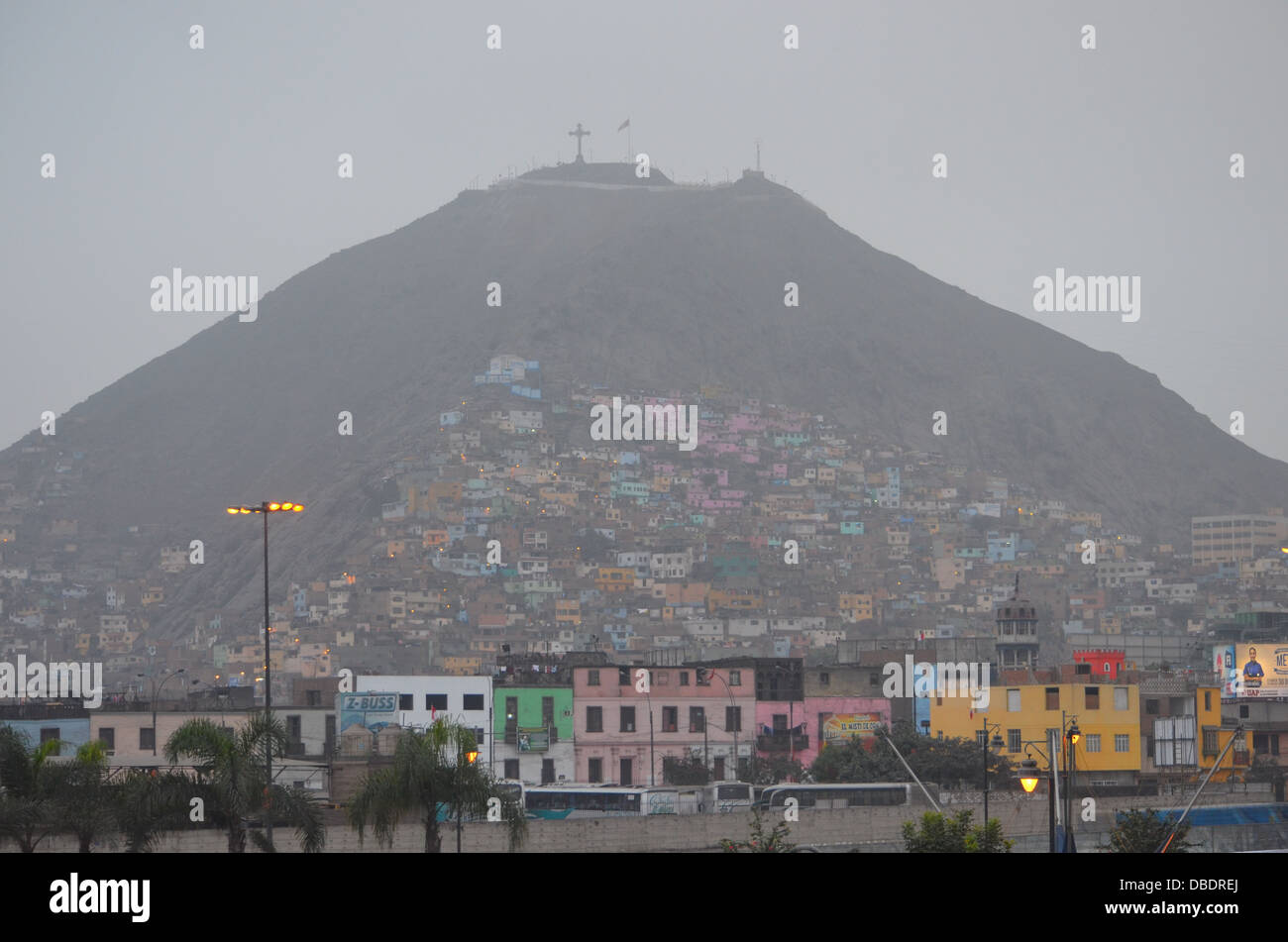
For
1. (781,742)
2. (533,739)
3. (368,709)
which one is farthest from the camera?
(781,742)

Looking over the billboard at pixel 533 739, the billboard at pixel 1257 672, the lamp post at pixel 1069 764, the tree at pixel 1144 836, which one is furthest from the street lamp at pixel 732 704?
the tree at pixel 1144 836

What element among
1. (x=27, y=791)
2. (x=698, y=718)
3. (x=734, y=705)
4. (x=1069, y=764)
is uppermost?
(x=734, y=705)

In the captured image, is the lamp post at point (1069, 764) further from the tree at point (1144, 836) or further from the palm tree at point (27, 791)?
the palm tree at point (27, 791)

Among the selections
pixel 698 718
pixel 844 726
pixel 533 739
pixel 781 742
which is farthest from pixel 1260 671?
pixel 533 739

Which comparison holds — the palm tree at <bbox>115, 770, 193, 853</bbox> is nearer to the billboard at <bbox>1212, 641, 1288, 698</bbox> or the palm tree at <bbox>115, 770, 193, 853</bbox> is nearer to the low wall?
the low wall

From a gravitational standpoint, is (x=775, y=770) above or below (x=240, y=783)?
below

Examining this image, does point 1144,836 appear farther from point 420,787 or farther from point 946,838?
point 420,787
